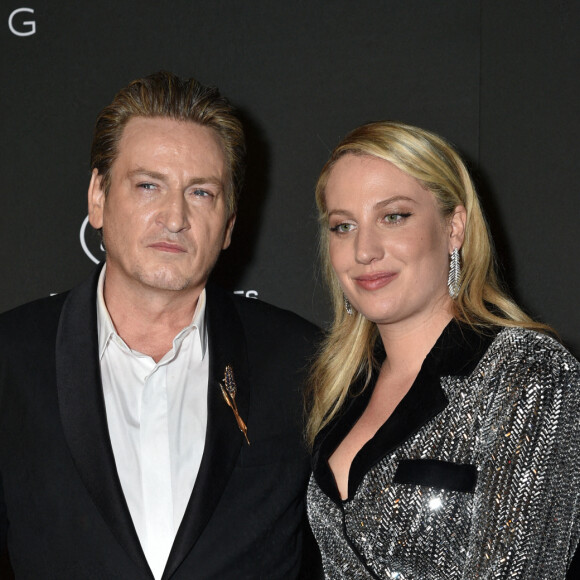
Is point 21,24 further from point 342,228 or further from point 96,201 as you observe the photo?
point 342,228

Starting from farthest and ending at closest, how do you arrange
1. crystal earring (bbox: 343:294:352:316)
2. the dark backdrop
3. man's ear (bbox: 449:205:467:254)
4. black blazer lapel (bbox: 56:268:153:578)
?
the dark backdrop
crystal earring (bbox: 343:294:352:316)
man's ear (bbox: 449:205:467:254)
black blazer lapel (bbox: 56:268:153:578)

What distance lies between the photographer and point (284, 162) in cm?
263

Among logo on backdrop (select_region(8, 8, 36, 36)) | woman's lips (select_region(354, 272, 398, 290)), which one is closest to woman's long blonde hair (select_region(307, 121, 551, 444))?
woman's lips (select_region(354, 272, 398, 290))

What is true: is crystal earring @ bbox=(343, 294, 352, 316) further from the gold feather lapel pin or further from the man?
the gold feather lapel pin

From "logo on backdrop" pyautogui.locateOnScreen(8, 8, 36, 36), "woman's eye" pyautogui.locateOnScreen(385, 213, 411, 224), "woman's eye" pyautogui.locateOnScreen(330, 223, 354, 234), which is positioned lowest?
"woman's eye" pyautogui.locateOnScreen(330, 223, 354, 234)

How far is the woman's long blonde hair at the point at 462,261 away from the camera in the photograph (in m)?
2.08

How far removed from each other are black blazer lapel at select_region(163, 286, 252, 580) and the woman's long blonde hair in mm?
240

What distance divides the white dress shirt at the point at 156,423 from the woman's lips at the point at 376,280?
0.52m

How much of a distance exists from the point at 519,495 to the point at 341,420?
2.12 feet

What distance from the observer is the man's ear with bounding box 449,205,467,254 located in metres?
2.16

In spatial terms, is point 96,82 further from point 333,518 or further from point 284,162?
point 333,518

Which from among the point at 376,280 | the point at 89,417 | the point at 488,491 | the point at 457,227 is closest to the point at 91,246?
the point at 89,417

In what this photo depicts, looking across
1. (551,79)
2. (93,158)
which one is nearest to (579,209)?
(551,79)

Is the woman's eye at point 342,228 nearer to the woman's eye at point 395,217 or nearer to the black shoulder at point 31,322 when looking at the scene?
the woman's eye at point 395,217
